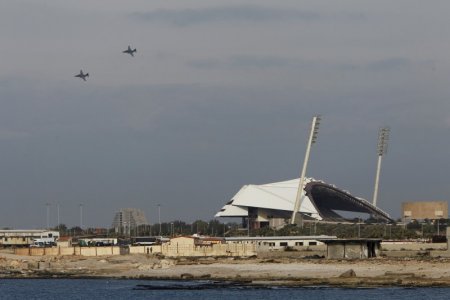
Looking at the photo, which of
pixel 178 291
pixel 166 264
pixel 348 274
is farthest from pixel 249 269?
pixel 178 291

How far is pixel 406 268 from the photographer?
323 feet

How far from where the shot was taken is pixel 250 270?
105m

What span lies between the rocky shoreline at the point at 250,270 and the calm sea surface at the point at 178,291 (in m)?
3.40

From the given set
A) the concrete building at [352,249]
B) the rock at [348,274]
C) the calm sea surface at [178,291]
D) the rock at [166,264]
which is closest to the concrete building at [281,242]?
the concrete building at [352,249]

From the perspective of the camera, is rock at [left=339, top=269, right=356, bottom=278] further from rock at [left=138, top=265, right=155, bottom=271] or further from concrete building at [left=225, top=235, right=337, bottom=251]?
concrete building at [left=225, top=235, right=337, bottom=251]

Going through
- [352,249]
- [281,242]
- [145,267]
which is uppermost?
[281,242]

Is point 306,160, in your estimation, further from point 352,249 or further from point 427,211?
point 352,249

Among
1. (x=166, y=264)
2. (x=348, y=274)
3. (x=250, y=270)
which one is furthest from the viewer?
(x=166, y=264)

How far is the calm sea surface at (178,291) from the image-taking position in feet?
266

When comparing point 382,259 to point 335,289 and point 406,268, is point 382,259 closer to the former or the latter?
point 406,268

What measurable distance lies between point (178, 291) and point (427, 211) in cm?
11496

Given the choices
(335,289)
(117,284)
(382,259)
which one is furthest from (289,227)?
(335,289)

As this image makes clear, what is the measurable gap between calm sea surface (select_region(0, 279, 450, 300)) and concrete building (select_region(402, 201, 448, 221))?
3970 inches

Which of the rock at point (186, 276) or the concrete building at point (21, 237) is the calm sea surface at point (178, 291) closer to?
the rock at point (186, 276)
